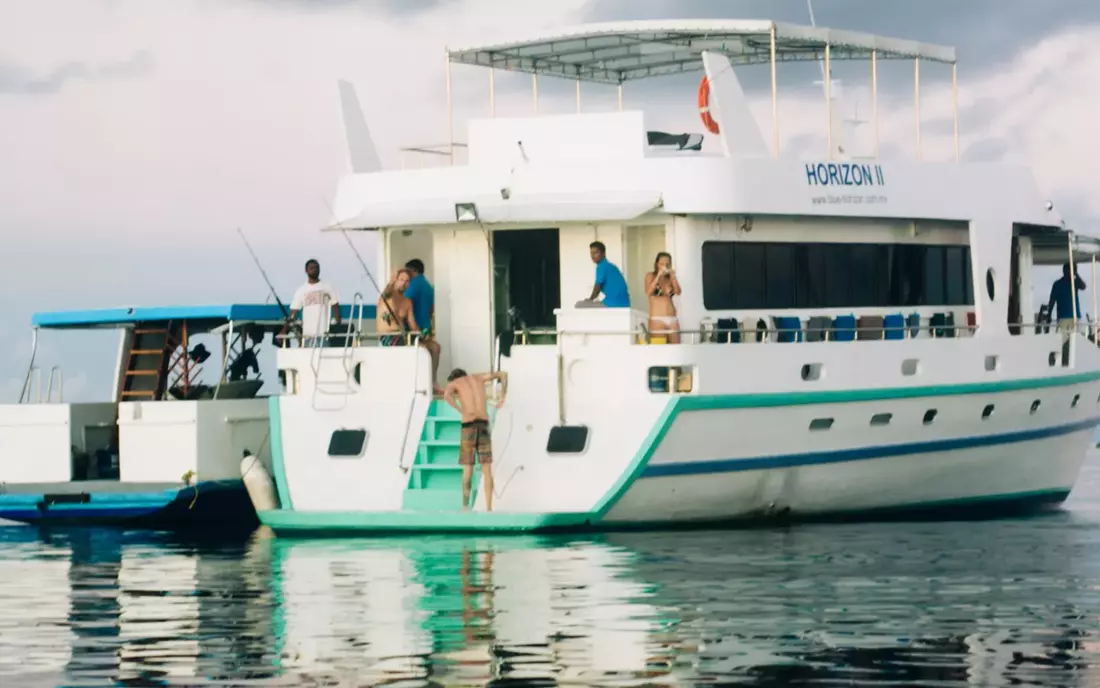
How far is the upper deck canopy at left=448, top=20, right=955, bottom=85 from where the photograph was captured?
19609mm

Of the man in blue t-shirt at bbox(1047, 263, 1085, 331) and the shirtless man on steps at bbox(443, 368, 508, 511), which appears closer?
the shirtless man on steps at bbox(443, 368, 508, 511)

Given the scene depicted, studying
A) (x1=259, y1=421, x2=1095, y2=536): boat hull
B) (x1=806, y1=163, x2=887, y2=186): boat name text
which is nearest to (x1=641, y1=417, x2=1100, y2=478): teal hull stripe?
(x1=259, y1=421, x2=1095, y2=536): boat hull

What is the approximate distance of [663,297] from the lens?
18500 mm

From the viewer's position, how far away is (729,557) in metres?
16.0

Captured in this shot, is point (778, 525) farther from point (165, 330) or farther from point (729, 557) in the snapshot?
point (165, 330)

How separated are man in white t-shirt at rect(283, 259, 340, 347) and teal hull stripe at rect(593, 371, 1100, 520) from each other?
4048 mm

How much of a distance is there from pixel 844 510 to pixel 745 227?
295cm

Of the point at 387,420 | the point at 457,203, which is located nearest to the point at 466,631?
the point at 387,420

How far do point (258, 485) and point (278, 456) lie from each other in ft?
2.35

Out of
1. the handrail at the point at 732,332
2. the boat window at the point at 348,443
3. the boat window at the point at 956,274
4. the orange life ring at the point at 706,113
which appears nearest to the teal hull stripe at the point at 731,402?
the handrail at the point at 732,332

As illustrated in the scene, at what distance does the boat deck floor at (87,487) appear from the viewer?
20.7 meters

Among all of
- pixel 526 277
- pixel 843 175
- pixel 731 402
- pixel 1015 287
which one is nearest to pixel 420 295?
pixel 526 277

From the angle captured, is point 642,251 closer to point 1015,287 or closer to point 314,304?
point 314,304

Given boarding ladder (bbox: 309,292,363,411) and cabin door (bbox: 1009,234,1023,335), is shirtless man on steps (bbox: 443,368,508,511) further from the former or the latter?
cabin door (bbox: 1009,234,1023,335)
